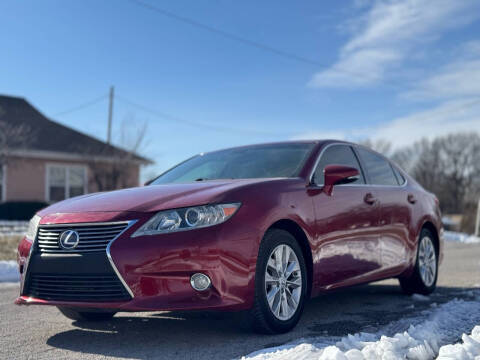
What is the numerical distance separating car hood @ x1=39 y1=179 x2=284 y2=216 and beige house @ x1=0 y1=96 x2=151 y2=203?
19328 millimetres

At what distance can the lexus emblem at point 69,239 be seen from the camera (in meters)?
4.15

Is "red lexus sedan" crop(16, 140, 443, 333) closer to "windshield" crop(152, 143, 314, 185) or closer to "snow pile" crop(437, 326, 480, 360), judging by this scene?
"windshield" crop(152, 143, 314, 185)

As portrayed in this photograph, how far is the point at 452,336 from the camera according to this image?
13.6 feet

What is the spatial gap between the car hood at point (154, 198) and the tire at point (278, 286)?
1.53ft

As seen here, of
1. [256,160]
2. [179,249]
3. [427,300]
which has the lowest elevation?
[427,300]

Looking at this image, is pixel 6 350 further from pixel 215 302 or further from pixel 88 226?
pixel 215 302

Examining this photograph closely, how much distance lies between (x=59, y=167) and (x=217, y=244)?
2320cm

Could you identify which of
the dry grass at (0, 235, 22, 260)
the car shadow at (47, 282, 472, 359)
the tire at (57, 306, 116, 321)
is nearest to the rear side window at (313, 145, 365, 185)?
the car shadow at (47, 282, 472, 359)

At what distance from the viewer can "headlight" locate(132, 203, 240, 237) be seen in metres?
4.03

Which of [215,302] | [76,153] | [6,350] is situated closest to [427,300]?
[215,302]

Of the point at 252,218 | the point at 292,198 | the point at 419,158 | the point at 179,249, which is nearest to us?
the point at 179,249

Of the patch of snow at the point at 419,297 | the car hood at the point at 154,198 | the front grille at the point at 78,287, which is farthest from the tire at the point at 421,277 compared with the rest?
the front grille at the point at 78,287

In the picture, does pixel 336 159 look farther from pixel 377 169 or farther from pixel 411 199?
pixel 411 199

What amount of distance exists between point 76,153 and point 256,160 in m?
21.0
